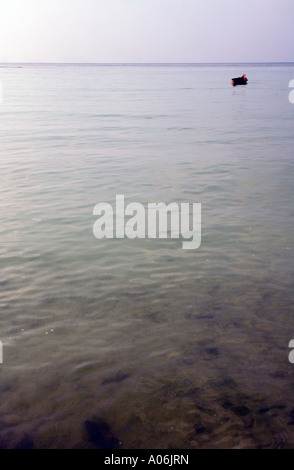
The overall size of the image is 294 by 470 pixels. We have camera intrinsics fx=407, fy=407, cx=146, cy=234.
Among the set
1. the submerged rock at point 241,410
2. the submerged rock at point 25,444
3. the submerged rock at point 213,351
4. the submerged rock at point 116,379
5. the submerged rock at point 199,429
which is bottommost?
the submerged rock at point 25,444

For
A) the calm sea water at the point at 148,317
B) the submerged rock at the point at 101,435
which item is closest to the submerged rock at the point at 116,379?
the calm sea water at the point at 148,317

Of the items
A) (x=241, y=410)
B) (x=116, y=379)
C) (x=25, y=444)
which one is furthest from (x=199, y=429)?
(x=25, y=444)

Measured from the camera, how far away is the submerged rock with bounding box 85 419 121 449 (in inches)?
148

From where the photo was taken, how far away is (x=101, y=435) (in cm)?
386

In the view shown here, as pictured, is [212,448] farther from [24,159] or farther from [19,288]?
[24,159]

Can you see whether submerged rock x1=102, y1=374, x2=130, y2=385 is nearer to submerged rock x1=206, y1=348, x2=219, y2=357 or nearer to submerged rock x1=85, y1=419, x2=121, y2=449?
submerged rock x1=85, y1=419, x2=121, y2=449

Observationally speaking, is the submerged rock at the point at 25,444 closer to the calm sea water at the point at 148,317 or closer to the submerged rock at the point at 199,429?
the calm sea water at the point at 148,317

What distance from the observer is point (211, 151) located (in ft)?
56.0

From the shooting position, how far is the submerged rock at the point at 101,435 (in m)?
3.77

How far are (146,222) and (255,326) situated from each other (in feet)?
14.0

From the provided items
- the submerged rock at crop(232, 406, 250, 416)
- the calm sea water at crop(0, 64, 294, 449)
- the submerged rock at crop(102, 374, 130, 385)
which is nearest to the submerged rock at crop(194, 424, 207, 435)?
the calm sea water at crop(0, 64, 294, 449)

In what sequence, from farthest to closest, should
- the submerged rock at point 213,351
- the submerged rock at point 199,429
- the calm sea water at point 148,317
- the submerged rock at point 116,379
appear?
the submerged rock at point 213,351 < the submerged rock at point 116,379 < the calm sea water at point 148,317 < the submerged rock at point 199,429
